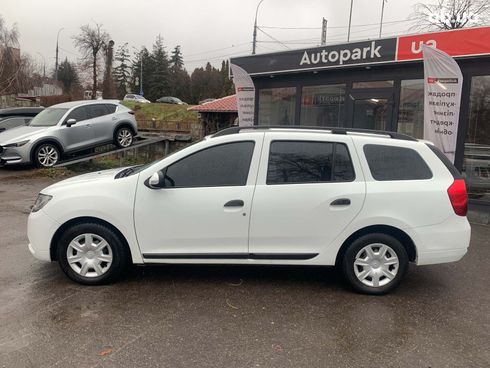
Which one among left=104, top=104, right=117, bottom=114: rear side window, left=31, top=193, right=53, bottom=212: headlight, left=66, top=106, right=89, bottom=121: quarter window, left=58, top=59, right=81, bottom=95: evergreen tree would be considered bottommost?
left=31, top=193, right=53, bottom=212: headlight

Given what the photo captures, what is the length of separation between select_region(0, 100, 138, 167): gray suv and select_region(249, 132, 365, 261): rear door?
963cm

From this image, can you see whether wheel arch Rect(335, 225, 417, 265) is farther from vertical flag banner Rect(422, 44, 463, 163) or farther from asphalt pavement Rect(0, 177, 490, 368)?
vertical flag banner Rect(422, 44, 463, 163)

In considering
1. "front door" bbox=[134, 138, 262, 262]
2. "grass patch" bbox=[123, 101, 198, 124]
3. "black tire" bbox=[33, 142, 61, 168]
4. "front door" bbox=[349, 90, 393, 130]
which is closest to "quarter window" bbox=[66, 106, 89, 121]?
"black tire" bbox=[33, 142, 61, 168]

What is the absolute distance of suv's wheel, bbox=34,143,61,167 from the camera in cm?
1205

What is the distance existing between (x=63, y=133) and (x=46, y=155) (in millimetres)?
781

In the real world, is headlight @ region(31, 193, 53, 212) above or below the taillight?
below

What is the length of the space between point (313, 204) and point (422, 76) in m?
5.86

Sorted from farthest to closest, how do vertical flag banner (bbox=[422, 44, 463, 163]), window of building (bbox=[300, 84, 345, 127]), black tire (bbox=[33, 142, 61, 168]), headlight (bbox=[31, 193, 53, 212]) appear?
1. black tire (bbox=[33, 142, 61, 168])
2. window of building (bbox=[300, 84, 345, 127])
3. vertical flag banner (bbox=[422, 44, 463, 163])
4. headlight (bbox=[31, 193, 53, 212])

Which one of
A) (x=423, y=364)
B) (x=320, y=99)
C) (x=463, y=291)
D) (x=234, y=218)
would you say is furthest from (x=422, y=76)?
(x=423, y=364)

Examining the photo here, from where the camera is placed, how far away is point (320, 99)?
10656 millimetres

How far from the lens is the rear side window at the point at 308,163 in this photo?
14.1ft

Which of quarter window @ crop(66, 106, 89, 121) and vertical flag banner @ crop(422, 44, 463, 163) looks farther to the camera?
quarter window @ crop(66, 106, 89, 121)

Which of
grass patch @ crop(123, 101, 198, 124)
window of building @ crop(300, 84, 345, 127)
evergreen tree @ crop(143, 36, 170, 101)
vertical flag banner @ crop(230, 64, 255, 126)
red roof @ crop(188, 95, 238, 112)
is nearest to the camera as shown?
window of building @ crop(300, 84, 345, 127)

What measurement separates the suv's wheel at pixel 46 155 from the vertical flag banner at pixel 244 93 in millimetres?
5429
